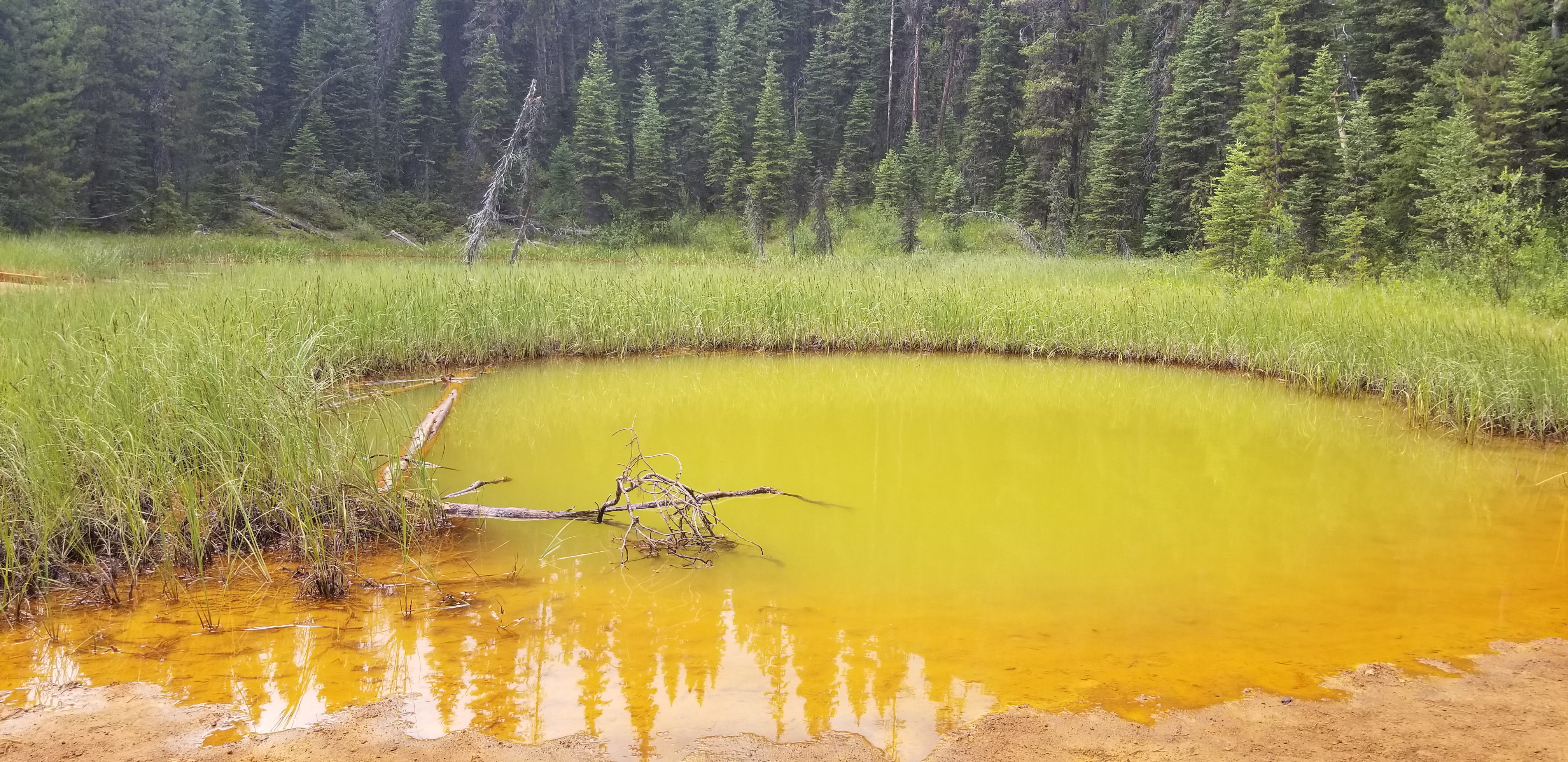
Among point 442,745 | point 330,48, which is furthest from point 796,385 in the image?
point 330,48

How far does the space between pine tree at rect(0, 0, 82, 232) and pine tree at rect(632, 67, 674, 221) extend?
54.0 ft

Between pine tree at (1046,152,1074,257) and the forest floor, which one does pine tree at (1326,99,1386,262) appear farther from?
the forest floor

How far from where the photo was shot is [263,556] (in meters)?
3.62

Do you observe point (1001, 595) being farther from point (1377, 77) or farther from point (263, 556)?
point (1377, 77)

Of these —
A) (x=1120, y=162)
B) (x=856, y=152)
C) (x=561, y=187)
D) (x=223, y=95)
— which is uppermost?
(x=223, y=95)

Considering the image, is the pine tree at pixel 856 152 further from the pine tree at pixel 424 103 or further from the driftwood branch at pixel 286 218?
the driftwood branch at pixel 286 218

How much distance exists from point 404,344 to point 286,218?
24506 mm

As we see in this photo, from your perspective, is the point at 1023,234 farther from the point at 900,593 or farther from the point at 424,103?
the point at 424,103

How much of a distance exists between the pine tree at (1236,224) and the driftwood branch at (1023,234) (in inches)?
225

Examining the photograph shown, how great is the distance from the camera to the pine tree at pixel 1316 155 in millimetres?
18734

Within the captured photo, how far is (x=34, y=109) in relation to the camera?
22562 millimetres

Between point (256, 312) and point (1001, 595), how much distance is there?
5.83 m

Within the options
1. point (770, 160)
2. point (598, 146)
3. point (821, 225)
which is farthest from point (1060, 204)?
point (598, 146)

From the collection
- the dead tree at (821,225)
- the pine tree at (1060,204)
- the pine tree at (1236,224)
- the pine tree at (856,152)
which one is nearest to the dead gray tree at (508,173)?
the dead tree at (821,225)
